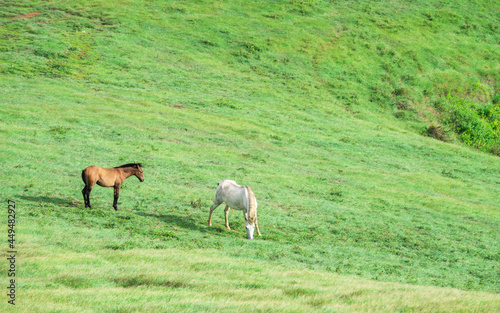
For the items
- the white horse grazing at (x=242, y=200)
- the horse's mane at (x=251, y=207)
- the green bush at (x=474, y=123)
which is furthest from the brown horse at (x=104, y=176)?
the green bush at (x=474, y=123)

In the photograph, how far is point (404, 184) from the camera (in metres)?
35.3

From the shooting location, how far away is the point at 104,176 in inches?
800

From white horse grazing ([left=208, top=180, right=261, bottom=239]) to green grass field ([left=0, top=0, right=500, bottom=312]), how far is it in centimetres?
78

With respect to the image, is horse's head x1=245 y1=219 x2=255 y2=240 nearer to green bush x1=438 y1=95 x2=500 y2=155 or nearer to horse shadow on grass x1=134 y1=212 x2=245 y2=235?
horse shadow on grass x1=134 y1=212 x2=245 y2=235

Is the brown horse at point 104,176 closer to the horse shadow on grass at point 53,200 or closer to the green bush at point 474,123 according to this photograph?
the horse shadow on grass at point 53,200

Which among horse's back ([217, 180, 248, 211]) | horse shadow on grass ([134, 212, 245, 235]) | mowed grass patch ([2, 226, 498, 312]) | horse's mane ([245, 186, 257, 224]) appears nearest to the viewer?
mowed grass patch ([2, 226, 498, 312])

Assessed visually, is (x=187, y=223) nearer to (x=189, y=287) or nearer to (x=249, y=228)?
(x=249, y=228)

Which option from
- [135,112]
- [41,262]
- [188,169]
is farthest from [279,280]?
[135,112]

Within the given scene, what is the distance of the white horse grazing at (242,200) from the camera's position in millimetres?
19812

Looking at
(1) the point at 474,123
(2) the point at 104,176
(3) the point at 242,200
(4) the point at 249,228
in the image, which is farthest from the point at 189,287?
(1) the point at 474,123

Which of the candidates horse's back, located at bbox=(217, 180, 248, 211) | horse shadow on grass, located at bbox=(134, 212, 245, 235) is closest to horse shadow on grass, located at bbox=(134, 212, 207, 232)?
horse shadow on grass, located at bbox=(134, 212, 245, 235)

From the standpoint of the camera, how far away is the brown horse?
19828 mm

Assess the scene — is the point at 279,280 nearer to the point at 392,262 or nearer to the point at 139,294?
the point at 139,294

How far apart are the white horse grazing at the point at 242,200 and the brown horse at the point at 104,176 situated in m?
4.11
